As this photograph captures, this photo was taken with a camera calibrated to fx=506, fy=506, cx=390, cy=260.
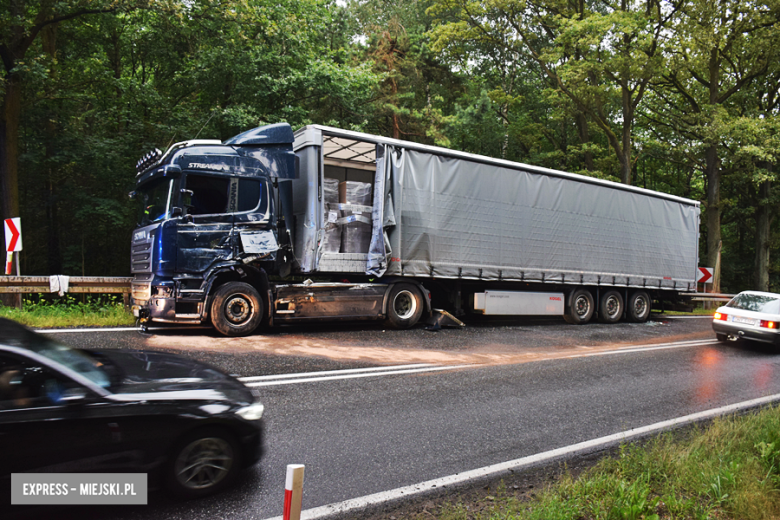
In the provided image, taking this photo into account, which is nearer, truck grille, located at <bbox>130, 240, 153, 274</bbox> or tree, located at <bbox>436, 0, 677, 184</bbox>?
truck grille, located at <bbox>130, 240, 153, 274</bbox>

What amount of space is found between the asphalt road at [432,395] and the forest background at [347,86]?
577cm

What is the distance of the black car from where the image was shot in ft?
9.73

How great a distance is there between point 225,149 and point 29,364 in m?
7.07

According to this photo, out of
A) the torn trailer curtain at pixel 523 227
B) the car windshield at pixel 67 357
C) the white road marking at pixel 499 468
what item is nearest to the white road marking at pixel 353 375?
the car windshield at pixel 67 357

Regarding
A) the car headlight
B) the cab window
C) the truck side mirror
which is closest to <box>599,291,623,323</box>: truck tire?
the cab window

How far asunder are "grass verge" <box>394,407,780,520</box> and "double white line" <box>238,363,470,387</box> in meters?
3.28

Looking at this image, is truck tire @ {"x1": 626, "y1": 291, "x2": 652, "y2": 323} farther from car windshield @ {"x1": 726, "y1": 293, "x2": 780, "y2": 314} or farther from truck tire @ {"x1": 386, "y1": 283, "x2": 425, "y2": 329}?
truck tire @ {"x1": 386, "y1": 283, "x2": 425, "y2": 329}

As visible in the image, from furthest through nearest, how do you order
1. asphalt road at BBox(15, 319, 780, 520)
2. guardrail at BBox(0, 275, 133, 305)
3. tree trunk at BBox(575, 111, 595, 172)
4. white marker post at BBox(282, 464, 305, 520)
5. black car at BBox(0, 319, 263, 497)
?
tree trunk at BBox(575, 111, 595, 172)
guardrail at BBox(0, 275, 133, 305)
asphalt road at BBox(15, 319, 780, 520)
black car at BBox(0, 319, 263, 497)
white marker post at BBox(282, 464, 305, 520)

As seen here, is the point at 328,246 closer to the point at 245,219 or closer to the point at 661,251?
the point at 245,219

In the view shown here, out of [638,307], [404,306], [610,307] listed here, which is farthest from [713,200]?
[404,306]

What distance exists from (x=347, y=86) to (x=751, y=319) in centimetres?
1320

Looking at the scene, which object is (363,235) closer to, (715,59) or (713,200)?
(713,200)

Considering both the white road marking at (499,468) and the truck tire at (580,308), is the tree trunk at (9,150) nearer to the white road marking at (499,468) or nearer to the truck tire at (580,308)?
the white road marking at (499,468)

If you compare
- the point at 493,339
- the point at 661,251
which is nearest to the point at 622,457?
the point at 493,339
